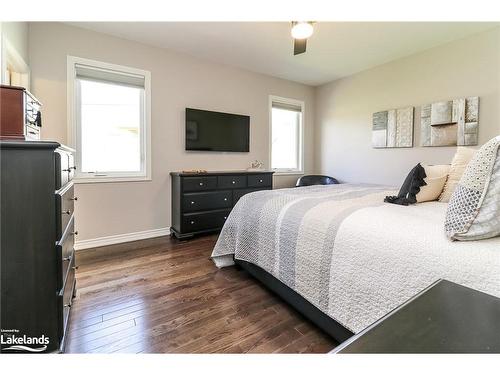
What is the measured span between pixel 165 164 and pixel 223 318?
7.70 ft

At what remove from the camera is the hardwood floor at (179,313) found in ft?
4.51

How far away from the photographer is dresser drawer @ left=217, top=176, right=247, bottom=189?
341cm

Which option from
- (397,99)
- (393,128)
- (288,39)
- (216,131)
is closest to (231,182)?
(216,131)

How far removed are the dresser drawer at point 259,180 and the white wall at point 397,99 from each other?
1500 millimetres

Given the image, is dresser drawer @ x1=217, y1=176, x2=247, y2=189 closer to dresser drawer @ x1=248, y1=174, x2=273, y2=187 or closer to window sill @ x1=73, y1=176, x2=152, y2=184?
dresser drawer @ x1=248, y1=174, x2=273, y2=187

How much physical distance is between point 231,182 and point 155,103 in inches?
57.2

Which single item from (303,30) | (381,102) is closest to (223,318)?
(303,30)

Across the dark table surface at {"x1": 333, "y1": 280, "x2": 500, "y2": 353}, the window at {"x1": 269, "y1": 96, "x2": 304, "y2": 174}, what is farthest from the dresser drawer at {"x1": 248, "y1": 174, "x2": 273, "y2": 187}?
the dark table surface at {"x1": 333, "y1": 280, "x2": 500, "y2": 353}

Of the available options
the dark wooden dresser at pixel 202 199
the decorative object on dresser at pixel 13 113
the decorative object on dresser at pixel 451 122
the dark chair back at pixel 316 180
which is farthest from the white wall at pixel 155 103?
the decorative object on dresser at pixel 451 122

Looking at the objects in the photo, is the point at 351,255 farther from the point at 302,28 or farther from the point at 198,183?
the point at 198,183

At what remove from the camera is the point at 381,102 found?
3807 mm

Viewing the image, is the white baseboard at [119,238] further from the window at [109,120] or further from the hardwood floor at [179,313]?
the window at [109,120]

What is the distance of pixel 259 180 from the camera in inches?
149

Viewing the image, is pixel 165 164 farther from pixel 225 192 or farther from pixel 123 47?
pixel 123 47
